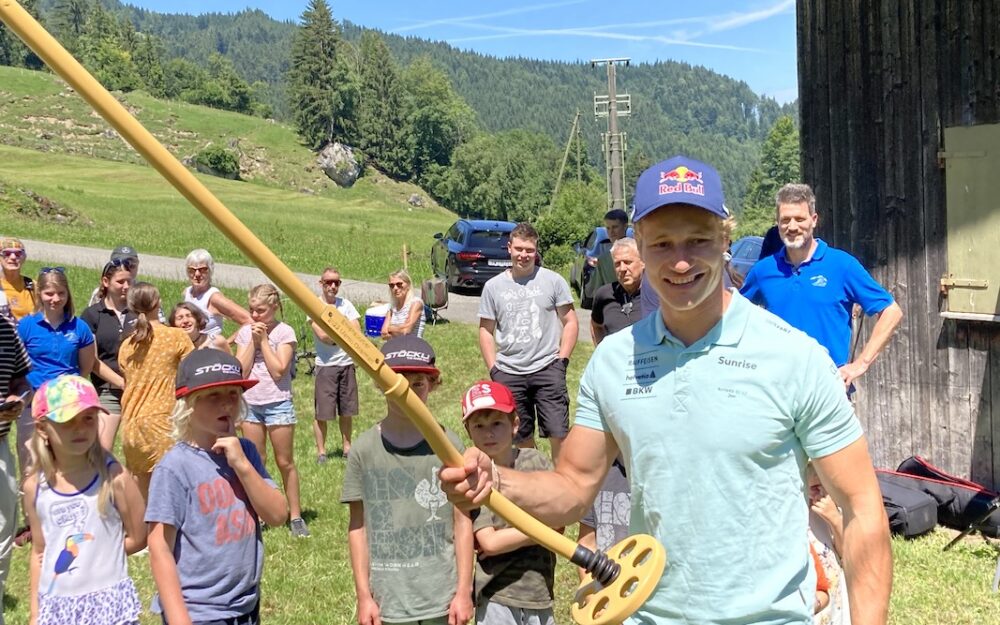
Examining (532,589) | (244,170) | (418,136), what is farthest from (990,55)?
(418,136)

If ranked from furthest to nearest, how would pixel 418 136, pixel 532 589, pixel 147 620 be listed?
1. pixel 418 136
2. pixel 147 620
3. pixel 532 589

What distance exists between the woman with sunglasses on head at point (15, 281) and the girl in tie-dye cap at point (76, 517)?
4.31m

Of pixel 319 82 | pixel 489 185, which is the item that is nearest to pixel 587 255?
pixel 489 185

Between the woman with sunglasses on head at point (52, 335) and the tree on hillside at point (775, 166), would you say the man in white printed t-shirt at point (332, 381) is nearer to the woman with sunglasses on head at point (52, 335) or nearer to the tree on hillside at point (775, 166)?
the woman with sunglasses on head at point (52, 335)

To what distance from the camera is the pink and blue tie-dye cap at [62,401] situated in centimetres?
398

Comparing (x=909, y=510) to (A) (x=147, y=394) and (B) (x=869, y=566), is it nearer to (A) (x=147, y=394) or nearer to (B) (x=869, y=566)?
(B) (x=869, y=566)

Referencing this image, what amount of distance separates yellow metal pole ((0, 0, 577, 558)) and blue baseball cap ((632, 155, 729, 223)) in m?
0.72

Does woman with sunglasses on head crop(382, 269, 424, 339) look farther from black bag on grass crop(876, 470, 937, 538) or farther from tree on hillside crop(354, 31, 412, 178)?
tree on hillside crop(354, 31, 412, 178)

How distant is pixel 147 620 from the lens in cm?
580

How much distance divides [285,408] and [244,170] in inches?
2828

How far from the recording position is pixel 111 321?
777cm

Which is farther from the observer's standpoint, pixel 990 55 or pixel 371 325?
pixel 371 325

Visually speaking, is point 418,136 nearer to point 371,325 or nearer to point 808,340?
point 371,325

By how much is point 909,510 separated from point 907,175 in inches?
98.5
